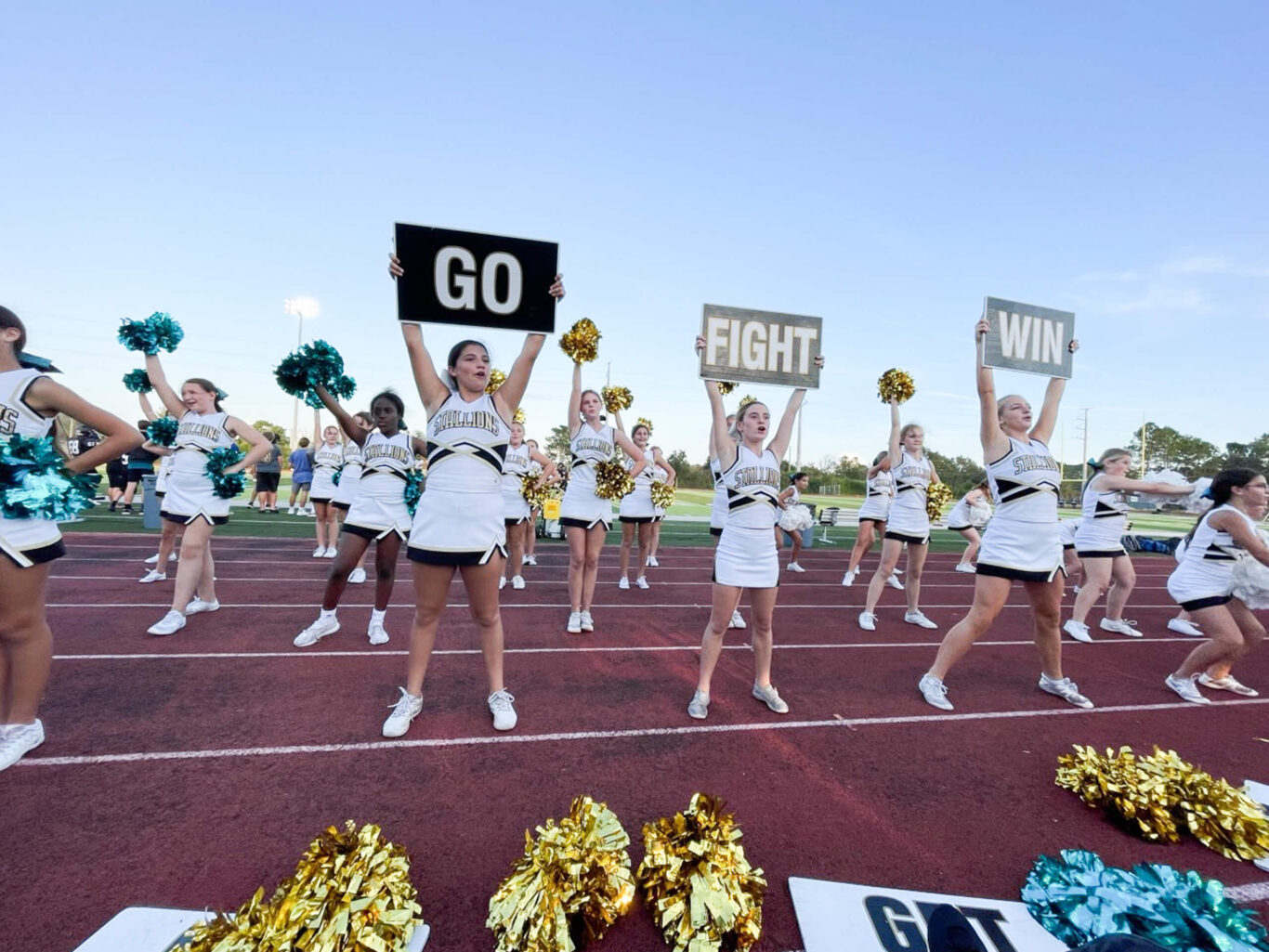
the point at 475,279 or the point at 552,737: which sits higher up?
the point at 475,279

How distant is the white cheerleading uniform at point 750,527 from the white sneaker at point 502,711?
5.15ft

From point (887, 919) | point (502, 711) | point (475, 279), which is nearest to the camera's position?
point (887, 919)

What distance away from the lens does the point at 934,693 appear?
14.3ft

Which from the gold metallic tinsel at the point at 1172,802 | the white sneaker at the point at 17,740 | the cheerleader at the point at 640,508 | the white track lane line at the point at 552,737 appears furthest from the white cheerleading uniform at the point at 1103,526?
the white sneaker at the point at 17,740

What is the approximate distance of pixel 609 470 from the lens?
5898mm

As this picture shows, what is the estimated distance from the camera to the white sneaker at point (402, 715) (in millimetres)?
3438

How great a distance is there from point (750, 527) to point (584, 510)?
234 centimetres

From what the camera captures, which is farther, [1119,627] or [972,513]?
[972,513]

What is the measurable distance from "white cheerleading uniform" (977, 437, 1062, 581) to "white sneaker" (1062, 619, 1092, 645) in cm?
331

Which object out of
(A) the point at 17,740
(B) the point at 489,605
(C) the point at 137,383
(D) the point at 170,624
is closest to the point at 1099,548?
(B) the point at 489,605

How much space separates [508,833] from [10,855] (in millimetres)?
1990

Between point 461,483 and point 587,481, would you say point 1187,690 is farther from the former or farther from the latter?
point 461,483

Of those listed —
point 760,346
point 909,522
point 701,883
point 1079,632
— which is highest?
point 760,346

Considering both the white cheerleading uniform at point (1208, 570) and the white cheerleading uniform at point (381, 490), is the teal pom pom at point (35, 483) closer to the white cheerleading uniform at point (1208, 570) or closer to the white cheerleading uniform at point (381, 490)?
the white cheerleading uniform at point (381, 490)
